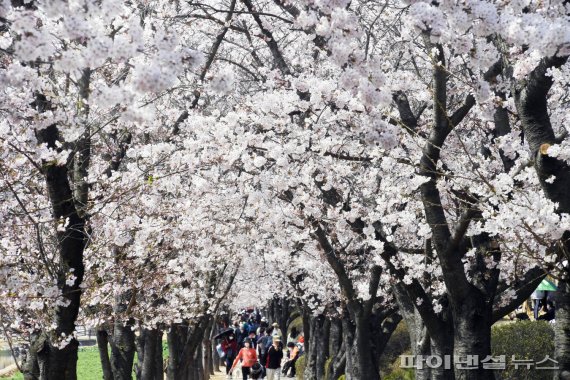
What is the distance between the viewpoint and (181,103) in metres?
14.9

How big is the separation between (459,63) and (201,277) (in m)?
10.3

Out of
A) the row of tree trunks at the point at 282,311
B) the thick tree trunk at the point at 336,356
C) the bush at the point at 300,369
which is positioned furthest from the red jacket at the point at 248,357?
the row of tree trunks at the point at 282,311

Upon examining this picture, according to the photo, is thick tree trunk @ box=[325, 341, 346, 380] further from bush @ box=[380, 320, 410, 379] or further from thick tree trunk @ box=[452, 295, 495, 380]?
thick tree trunk @ box=[452, 295, 495, 380]

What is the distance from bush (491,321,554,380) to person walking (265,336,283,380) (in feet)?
20.3

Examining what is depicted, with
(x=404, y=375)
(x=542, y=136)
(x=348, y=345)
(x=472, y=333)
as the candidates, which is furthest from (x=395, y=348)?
(x=542, y=136)

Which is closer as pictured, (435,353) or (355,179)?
(435,353)

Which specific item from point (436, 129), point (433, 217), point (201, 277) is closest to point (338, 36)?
point (436, 129)

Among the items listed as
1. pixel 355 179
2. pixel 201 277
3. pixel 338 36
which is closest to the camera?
pixel 338 36

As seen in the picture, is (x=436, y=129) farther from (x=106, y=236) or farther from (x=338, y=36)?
(x=106, y=236)

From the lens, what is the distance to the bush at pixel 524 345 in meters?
13.8

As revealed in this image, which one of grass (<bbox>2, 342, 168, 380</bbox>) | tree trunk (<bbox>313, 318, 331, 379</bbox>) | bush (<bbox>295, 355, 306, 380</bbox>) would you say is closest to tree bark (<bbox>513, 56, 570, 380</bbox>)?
tree trunk (<bbox>313, 318, 331, 379</bbox>)

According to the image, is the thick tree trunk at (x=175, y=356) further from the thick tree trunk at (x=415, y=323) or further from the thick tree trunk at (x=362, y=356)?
the thick tree trunk at (x=415, y=323)

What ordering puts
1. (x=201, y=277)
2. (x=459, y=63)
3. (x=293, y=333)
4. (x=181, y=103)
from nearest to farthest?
(x=459, y=63) < (x=181, y=103) < (x=201, y=277) < (x=293, y=333)

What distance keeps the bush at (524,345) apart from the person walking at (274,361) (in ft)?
20.3
